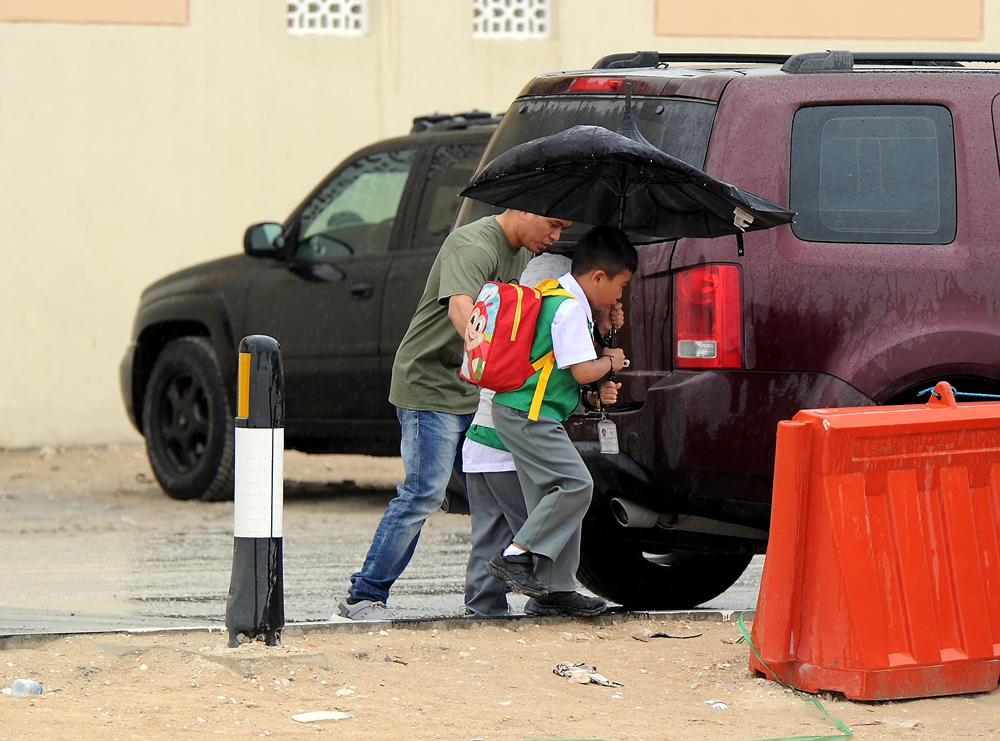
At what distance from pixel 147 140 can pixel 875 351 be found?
10283 millimetres

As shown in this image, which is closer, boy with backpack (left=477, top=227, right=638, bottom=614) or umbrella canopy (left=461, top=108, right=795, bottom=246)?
umbrella canopy (left=461, top=108, right=795, bottom=246)

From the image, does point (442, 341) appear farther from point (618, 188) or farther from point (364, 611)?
point (364, 611)

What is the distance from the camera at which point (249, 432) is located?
16.8ft

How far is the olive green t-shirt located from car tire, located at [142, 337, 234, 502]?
4.42m

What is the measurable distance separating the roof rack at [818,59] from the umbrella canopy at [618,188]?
2.16 feet

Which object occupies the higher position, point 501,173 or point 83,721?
point 501,173

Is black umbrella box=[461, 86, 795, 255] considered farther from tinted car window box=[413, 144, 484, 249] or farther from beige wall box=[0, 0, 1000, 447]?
beige wall box=[0, 0, 1000, 447]

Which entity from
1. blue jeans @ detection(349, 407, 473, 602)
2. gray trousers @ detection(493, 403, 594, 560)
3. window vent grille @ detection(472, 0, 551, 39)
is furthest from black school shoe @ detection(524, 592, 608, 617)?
window vent grille @ detection(472, 0, 551, 39)

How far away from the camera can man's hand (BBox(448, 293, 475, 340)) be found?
567 cm

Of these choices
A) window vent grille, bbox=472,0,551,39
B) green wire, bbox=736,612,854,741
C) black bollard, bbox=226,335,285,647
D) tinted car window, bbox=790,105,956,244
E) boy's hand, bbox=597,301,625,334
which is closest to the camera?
green wire, bbox=736,612,854,741

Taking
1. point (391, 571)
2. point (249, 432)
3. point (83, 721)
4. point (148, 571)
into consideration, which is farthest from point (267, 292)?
point (83, 721)

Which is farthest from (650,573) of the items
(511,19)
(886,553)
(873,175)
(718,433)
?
(511,19)

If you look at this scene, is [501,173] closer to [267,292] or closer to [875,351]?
[875,351]

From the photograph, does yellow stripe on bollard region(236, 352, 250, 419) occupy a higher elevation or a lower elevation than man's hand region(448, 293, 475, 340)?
lower
